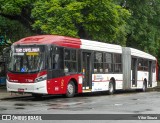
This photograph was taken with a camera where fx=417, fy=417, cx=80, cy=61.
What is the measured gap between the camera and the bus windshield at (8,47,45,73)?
A: 20.2 metres

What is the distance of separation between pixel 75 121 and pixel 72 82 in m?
10.9

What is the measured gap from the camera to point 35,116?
41.3 ft

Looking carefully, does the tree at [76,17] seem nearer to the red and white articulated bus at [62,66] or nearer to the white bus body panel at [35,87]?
the red and white articulated bus at [62,66]

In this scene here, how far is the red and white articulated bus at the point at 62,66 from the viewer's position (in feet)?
66.2

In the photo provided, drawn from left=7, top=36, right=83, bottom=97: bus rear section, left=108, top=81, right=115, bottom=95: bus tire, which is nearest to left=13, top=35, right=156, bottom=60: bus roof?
left=7, top=36, right=83, bottom=97: bus rear section

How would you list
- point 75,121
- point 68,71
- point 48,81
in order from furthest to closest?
point 68,71, point 48,81, point 75,121

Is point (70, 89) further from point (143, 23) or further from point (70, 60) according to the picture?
point (143, 23)

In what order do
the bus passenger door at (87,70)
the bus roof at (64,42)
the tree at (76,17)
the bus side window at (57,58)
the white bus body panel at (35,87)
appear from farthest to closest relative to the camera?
the tree at (76,17)
the bus passenger door at (87,70)
the bus roof at (64,42)
the bus side window at (57,58)
the white bus body panel at (35,87)

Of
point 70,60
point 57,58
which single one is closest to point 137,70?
point 70,60

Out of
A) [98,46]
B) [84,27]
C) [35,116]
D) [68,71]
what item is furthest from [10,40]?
[35,116]

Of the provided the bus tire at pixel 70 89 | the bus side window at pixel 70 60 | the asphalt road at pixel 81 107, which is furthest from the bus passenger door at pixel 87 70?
the asphalt road at pixel 81 107

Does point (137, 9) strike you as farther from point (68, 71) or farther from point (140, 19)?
point (68, 71)

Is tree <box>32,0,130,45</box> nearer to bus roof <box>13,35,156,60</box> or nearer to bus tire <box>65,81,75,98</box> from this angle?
bus roof <box>13,35,156,60</box>

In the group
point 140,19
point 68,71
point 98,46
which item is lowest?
point 68,71
